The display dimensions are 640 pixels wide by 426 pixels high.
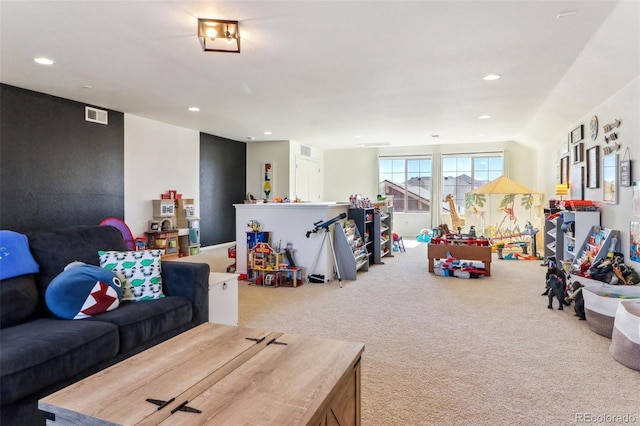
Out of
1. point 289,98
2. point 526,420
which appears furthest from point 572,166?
point 526,420

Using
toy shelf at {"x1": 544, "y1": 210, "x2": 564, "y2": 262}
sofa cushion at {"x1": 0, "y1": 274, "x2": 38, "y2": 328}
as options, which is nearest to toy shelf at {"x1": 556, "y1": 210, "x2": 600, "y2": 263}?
toy shelf at {"x1": 544, "y1": 210, "x2": 564, "y2": 262}

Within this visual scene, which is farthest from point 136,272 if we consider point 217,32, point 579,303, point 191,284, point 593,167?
point 593,167

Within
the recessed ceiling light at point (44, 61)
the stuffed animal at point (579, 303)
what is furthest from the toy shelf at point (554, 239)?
the recessed ceiling light at point (44, 61)

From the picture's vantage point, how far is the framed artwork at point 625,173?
3693 mm

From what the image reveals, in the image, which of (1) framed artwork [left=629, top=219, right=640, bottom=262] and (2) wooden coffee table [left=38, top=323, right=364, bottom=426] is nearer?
(2) wooden coffee table [left=38, top=323, right=364, bottom=426]

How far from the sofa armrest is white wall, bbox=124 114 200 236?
4138mm

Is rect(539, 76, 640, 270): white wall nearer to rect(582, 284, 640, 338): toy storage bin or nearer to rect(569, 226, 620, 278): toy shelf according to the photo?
rect(569, 226, 620, 278): toy shelf

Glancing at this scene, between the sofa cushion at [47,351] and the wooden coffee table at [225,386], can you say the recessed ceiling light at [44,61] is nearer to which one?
the sofa cushion at [47,351]

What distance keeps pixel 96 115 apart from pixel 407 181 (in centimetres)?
762

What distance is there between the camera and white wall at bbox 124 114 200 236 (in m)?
6.36

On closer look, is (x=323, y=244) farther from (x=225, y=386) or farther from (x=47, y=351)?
(x=225, y=386)

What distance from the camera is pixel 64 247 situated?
2.57m

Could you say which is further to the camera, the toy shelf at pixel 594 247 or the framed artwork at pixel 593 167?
the framed artwork at pixel 593 167

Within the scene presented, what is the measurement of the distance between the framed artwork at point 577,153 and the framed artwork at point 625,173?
64.9 inches
